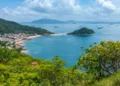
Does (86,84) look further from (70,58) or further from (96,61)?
(70,58)

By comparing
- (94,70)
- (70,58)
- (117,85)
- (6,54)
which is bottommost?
(70,58)

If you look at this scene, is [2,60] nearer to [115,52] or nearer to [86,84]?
[115,52]

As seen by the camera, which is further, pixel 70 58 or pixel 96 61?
pixel 70 58

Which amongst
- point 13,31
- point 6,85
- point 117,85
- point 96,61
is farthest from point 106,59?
point 13,31

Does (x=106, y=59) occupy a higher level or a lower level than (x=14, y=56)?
higher

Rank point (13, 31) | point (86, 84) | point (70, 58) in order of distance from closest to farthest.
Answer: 1. point (86, 84)
2. point (70, 58)
3. point (13, 31)

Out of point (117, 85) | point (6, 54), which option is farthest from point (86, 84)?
point (6, 54)

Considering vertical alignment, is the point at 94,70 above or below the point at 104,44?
below

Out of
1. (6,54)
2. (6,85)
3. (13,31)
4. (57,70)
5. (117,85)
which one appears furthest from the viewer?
(13,31)

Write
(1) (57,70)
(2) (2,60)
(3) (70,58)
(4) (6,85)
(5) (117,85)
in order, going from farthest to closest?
(3) (70,58) < (2) (2,60) < (1) (57,70) < (4) (6,85) < (5) (117,85)
